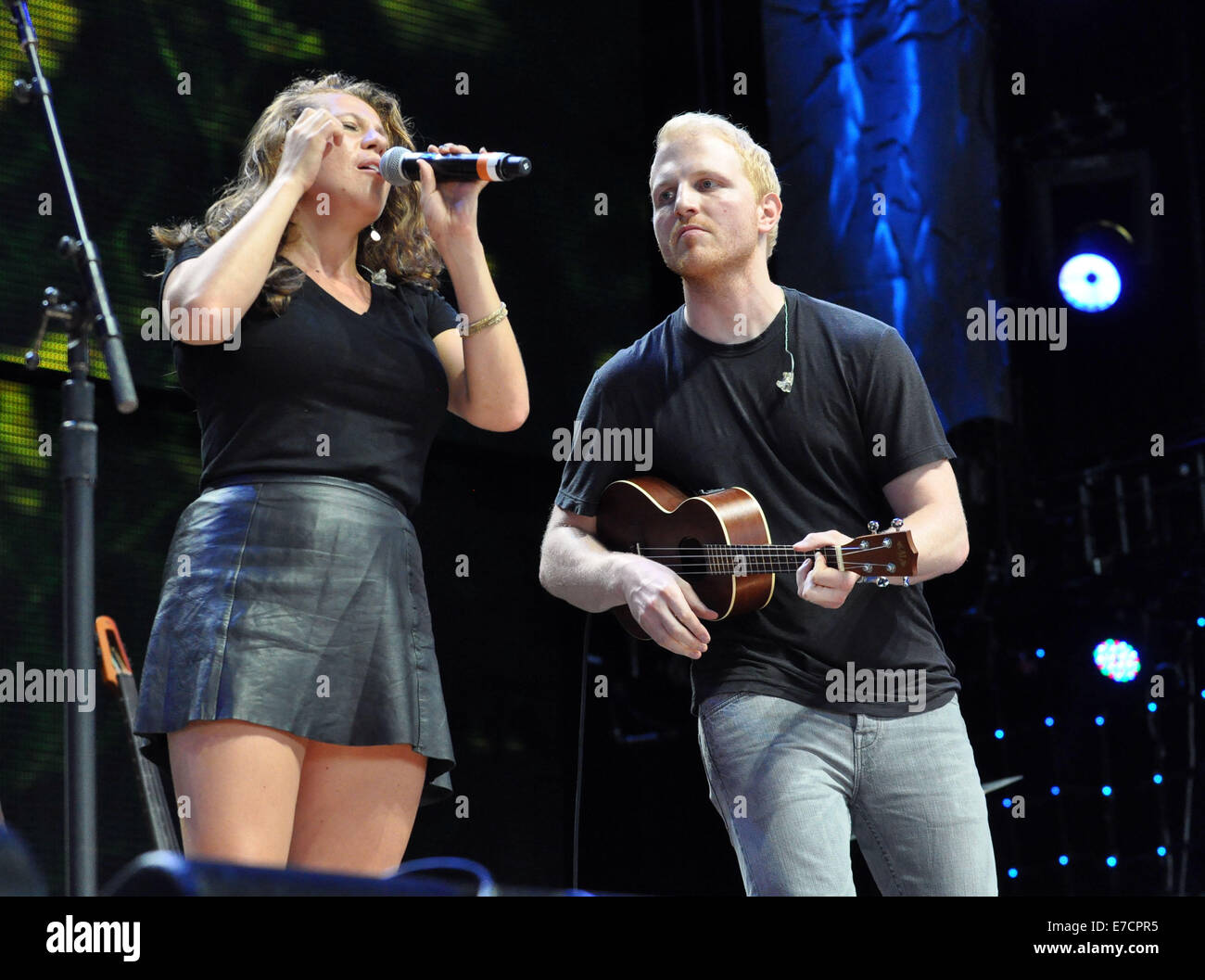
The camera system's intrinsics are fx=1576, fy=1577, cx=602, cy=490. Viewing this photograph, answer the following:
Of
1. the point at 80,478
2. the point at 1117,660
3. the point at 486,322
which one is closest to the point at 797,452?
Answer: the point at 486,322

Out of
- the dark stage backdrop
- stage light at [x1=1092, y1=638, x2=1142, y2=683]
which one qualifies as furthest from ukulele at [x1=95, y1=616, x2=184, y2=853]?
stage light at [x1=1092, y1=638, x2=1142, y2=683]

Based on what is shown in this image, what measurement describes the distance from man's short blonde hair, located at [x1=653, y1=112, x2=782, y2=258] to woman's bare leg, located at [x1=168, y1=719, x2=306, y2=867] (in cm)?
129

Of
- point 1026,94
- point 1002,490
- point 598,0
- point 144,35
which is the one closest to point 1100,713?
point 1002,490

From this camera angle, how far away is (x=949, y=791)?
2.50 m

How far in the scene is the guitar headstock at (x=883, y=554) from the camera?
249 cm

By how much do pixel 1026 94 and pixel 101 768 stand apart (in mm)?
3201

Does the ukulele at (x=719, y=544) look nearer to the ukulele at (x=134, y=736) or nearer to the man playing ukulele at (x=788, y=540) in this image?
the man playing ukulele at (x=788, y=540)

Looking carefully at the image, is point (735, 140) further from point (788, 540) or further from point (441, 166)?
point (788, 540)

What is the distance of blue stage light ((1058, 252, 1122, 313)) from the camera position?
15.2 ft

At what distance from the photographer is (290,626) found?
7.73 ft

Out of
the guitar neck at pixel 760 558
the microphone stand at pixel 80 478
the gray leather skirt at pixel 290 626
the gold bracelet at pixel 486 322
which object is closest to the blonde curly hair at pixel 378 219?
the gold bracelet at pixel 486 322

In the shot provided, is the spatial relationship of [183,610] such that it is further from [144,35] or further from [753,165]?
[144,35]

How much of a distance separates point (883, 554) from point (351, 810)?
0.91 m

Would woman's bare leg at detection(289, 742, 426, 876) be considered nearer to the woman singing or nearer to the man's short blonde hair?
the woman singing
